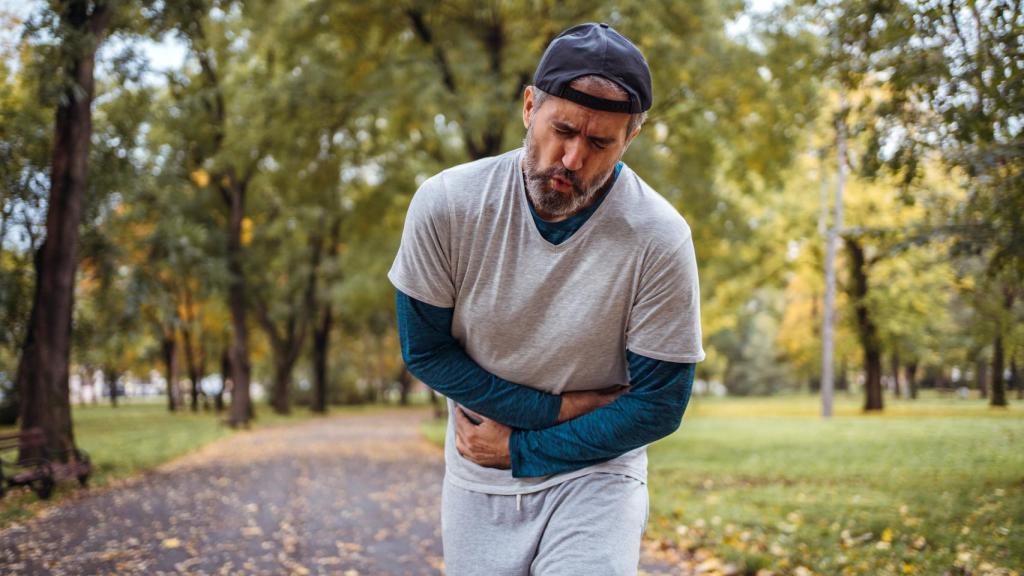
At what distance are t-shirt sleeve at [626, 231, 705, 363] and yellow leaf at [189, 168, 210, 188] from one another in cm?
2629

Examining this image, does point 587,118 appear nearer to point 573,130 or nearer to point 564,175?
point 573,130

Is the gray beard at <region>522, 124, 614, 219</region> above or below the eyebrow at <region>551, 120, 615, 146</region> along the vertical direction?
below

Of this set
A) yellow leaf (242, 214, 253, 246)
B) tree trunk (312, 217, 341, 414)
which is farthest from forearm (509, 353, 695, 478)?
tree trunk (312, 217, 341, 414)

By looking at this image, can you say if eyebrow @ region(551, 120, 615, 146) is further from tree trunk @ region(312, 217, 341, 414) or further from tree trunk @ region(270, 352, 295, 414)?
tree trunk @ region(312, 217, 341, 414)

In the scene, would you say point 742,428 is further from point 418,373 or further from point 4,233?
point 418,373

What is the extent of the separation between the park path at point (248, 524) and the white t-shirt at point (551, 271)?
5.11m

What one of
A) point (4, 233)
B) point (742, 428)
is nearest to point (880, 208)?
point (742, 428)

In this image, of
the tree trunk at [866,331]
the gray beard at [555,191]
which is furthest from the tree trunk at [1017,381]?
the tree trunk at [866,331]

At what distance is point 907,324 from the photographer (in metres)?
29.8

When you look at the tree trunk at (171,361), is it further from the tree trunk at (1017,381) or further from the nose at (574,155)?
the nose at (574,155)

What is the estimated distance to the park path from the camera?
7219mm

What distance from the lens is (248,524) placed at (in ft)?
30.3

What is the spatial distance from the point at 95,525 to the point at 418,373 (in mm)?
8000

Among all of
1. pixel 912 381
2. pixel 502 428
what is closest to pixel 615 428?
pixel 502 428
